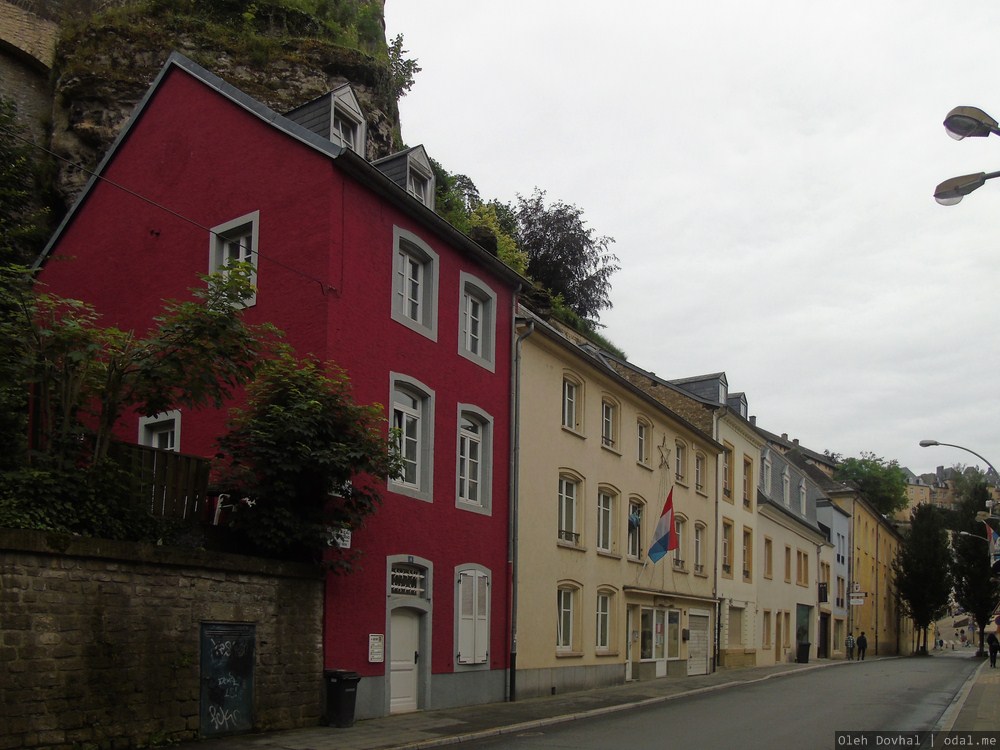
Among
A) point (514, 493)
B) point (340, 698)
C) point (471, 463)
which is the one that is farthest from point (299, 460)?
point (514, 493)

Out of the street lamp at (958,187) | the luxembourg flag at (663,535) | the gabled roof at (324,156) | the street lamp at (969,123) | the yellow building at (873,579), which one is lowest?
the yellow building at (873,579)

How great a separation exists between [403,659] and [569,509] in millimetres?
7987

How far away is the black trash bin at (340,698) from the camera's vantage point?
574 inches

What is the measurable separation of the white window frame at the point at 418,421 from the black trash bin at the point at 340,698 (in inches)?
146

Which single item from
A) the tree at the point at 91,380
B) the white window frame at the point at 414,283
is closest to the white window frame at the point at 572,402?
the white window frame at the point at 414,283

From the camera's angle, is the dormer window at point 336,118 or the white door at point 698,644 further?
the white door at point 698,644

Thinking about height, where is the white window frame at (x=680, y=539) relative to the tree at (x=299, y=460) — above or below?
below

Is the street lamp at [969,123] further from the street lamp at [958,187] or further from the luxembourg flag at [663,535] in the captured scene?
the luxembourg flag at [663,535]

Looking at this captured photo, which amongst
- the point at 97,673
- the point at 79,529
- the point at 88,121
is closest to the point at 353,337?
the point at 79,529

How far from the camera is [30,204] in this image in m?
25.9

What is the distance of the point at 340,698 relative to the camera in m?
14.6

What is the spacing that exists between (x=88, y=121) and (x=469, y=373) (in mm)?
13426

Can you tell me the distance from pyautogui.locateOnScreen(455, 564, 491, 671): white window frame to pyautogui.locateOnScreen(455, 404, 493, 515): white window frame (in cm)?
126

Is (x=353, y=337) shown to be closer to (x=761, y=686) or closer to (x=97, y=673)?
(x=97, y=673)
